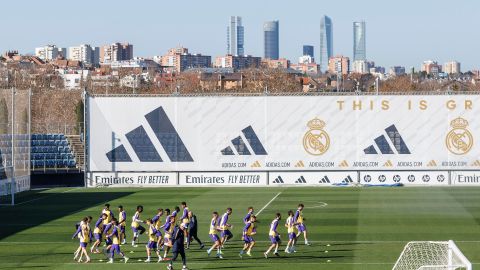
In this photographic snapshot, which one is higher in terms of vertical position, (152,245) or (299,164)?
(299,164)

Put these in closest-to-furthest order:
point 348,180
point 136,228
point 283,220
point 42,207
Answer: point 136,228 < point 283,220 < point 42,207 < point 348,180

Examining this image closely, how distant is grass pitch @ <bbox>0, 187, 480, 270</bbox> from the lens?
34000 millimetres

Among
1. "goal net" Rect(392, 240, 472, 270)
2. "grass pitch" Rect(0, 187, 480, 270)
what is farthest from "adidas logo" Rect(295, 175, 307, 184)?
"goal net" Rect(392, 240, 472, 270)

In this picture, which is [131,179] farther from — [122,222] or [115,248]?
[115,248]

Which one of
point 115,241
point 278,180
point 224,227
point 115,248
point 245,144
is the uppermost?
point 245,144

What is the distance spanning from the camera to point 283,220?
46.0 metres

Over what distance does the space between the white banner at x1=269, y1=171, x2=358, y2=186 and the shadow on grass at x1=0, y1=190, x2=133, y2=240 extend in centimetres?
1046

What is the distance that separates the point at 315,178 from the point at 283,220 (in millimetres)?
21313

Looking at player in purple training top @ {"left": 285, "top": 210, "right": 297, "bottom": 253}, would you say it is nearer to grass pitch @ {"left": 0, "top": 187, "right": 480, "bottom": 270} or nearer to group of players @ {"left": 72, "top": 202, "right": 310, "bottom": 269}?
group of players @ {"left": 72, "top": 202, "right": 310, "bottom": 269}

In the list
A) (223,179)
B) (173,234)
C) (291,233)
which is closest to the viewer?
(173,234)

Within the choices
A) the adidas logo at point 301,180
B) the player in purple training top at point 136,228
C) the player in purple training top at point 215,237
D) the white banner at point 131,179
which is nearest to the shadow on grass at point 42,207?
the white banner at point 131,179

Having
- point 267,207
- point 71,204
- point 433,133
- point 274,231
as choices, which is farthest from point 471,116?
point 274,231

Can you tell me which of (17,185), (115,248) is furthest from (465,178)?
(115,248)

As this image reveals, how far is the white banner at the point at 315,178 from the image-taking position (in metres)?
67.0
